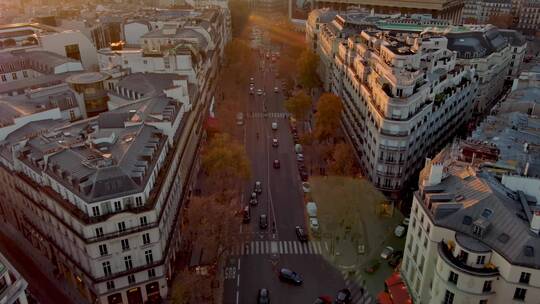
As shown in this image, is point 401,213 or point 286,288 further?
point 401,213

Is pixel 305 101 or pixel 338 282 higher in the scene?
pixel 305 101

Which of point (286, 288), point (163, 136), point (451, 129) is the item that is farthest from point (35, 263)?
point (451, 129)

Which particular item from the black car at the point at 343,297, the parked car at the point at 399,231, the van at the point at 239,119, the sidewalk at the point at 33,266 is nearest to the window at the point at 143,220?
the sidewalk at the point at 33,266

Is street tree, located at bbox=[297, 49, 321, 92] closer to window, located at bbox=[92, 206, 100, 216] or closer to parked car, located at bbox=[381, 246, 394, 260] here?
parked car, located at bbox=[381, 246, 394, 260]

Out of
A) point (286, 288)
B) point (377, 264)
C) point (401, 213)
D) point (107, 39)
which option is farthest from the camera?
point (107, 39)

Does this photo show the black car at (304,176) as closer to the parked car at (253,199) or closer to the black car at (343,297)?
the parked car at (253,199)

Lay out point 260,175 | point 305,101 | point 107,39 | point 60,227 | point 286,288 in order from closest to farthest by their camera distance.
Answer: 1. point 60,227
2. point 286,288
3. point 260,175
4. point 305,101
5. point 107,39

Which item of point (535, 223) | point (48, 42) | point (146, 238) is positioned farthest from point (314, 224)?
point (48, 42)

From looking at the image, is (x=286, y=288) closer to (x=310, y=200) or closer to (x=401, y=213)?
(x=310, y=200)
